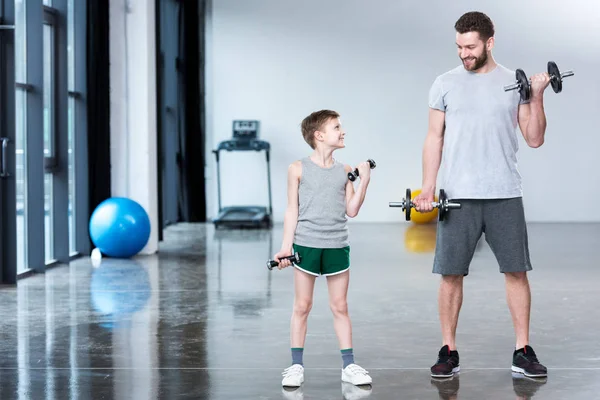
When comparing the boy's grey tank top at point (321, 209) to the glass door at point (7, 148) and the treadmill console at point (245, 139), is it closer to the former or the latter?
the glass door at point (7, 148)

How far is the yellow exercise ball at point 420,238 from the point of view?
8.51m

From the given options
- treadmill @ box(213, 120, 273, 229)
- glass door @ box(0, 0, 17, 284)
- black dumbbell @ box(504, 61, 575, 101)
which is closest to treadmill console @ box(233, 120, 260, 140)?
treadmill @ box(213, 120, 273, 229)

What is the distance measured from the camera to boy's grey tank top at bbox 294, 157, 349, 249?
337 centimetres

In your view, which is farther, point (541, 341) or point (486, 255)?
point (486, 255)

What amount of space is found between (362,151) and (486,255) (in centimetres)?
417

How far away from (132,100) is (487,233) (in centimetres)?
510

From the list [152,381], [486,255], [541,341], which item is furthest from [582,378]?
[486,255]

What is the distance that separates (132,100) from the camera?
26.3 feet

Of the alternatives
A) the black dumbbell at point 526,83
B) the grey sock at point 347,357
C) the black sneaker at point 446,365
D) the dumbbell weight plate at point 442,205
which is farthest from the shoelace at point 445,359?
the black dumbbell at point 526,83

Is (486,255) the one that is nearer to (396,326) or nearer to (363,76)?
(396,326)

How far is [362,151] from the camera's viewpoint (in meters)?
11.8

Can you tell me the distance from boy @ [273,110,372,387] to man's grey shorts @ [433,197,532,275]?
37 cm

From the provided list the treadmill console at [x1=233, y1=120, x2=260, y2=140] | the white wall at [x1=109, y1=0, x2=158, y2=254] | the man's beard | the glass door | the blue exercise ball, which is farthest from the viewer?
the treadmill console at [x1=233, y1=120, x2=260, y2=140]

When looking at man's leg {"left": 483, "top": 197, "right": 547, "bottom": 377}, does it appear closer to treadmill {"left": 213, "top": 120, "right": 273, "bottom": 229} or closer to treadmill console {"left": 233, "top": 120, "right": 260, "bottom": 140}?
treadmill {"left": 213, "top": 120, "right": 273, "bottom": 229}
